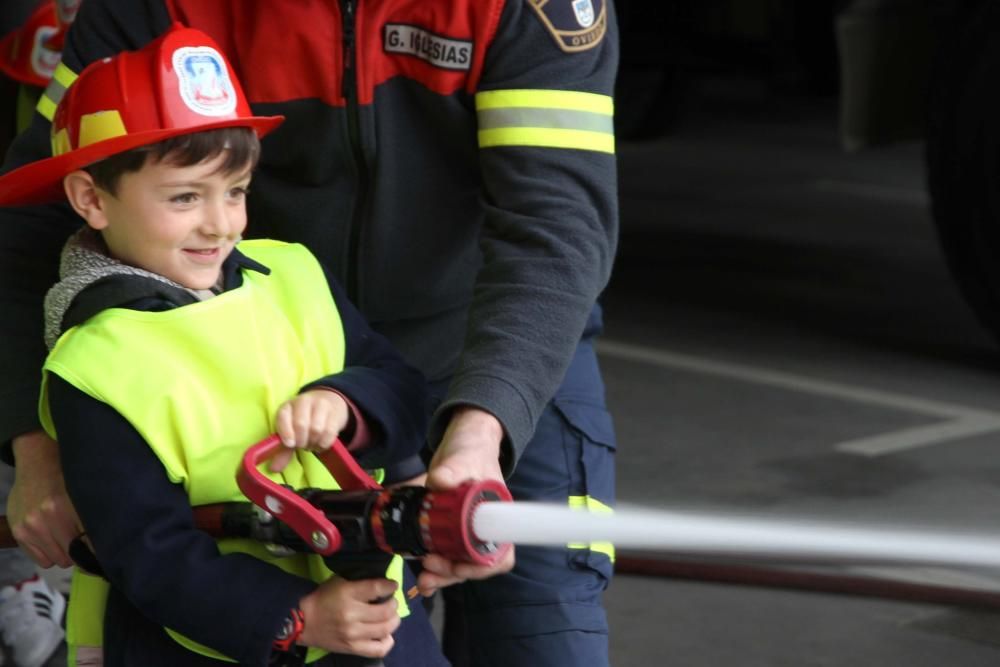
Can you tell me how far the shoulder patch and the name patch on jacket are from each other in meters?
0.10

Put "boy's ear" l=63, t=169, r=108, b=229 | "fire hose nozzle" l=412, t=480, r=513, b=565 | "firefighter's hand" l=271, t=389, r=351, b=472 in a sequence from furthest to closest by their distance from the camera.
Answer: "boy's ear" l=63, t=169, r=108, b=229 → "firefighter's hand" l=271, t=389, r=351, b=472 → "fire hose nozzle" l=412, t=480, r=513, b=565

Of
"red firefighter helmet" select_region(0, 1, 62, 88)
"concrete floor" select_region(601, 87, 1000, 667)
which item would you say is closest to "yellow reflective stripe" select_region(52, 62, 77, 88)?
"concrete floor" select_region(601, 87, 1000, 667)

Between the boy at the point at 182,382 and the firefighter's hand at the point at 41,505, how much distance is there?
0.21ft

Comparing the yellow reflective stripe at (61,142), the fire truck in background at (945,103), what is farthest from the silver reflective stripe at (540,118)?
the fire truck in background at (945,103)

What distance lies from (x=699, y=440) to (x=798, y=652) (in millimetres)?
1504

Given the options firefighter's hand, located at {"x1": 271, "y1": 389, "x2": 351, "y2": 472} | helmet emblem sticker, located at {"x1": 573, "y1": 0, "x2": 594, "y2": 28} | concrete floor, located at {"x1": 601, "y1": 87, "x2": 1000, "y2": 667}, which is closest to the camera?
firefighter's hand, located at {"x1": 271, "y1": 389, "x2": 351, "y2": 472}

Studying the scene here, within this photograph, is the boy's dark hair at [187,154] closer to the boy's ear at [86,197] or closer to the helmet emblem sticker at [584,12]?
the boy's ear at [86,197]

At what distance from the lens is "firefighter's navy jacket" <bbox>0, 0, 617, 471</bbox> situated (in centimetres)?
230

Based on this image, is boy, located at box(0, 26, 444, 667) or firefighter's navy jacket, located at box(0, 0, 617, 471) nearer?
boy, located at box(0, 26, 444, 667)

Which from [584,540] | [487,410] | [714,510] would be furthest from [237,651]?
[714,510]

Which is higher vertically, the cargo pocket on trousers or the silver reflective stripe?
the silver reflective stripe

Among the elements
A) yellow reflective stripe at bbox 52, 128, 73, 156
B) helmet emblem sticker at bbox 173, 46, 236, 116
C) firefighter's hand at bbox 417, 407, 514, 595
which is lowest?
firefighter's hand at bbox 417, 407, 514, 595

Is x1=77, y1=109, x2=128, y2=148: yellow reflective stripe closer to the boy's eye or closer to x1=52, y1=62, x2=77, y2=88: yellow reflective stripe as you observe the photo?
the boy's eye

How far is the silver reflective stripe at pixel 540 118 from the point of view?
92.3 inches
